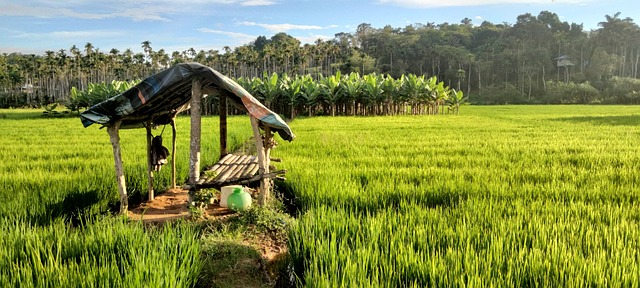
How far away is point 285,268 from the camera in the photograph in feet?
11.1

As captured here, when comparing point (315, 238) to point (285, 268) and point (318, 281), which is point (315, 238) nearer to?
point (285, 268)

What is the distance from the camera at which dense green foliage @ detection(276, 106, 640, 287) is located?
2.47 meters

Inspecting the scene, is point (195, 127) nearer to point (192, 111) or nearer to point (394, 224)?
point (192, 111)

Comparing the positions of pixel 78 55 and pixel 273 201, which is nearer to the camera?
pixel 273 201

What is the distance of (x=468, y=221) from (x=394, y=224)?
1.92 feet

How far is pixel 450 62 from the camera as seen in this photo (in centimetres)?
6050

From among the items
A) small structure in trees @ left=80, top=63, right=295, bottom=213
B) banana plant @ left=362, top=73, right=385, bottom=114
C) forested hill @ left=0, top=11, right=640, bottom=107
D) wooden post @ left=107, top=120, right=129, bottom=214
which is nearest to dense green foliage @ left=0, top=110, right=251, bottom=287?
wooden post @ left=107, top=120, right=129, bottom=214

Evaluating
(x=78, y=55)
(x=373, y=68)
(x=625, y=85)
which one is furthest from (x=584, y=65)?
(x=78, y=55)

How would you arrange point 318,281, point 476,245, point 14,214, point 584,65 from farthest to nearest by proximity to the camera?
point 584,65 → point 14,214 → point 476,245 → point 318,281

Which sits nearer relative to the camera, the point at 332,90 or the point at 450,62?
the point at 332,90

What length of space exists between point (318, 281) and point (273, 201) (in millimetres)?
2910

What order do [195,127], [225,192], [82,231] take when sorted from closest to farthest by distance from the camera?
1. [82,231]
2. [195,127]
3. [225,192]

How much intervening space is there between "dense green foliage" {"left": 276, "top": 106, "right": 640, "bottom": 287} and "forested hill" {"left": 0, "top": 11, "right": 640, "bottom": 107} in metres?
47.4

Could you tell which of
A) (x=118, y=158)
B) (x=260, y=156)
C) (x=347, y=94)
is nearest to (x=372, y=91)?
(x=347, y=94)
